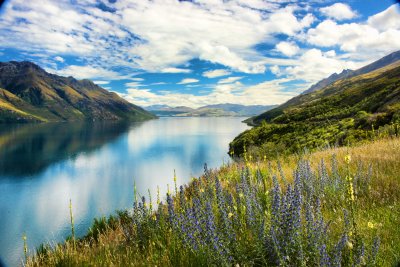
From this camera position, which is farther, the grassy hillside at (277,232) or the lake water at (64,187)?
the lake water at (64,187)

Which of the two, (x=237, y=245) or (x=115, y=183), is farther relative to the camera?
(x=115, y=183)

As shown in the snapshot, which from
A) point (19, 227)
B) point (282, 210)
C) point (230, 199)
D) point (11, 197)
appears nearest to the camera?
point (282, 210)

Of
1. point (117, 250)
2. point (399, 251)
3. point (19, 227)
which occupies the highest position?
point (399, 251)

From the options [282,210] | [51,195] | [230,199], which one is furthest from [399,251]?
[51,195]

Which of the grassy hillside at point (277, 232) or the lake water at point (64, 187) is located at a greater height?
the grassy hillside at point (277, 232)

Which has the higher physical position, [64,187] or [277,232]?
[277,232]

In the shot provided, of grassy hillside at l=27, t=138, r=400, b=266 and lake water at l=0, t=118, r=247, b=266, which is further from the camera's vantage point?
lake water at l=0, t=118, r=247, b=266

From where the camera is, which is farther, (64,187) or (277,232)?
(64,187)

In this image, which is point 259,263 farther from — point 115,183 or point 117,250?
point 115,183

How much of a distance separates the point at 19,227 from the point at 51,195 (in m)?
11.5

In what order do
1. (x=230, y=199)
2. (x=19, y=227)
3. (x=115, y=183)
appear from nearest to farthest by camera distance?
(x=230, y=199) → (x=19, y=227) → (x=115, y=183)

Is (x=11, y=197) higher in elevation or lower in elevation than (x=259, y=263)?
lower

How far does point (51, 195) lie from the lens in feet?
130

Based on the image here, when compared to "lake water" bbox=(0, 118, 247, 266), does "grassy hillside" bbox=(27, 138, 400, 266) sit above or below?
above
